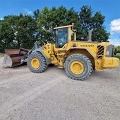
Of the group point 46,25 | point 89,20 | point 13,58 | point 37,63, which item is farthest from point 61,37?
point 89,20

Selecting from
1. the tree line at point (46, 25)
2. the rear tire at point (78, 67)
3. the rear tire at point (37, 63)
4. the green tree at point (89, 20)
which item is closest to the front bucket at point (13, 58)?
the rear tire at point (37, 63)

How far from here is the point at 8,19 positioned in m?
23.8

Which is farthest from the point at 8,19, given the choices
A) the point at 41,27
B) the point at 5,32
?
the point at 41,27

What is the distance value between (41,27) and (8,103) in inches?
708

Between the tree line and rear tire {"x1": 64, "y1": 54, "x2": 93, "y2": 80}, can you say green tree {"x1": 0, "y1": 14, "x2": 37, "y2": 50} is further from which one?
rear tire {"x1": 64, "y1": 54, "x2": 93, "y2": 80}

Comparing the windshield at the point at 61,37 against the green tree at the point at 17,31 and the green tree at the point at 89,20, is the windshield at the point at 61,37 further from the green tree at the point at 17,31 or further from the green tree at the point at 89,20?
the green tree at the point at 17,31

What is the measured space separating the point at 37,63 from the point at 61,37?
5.01 feet

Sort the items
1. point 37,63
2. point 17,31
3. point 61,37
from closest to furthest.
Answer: point 61,37, point 37,63, point 17,31

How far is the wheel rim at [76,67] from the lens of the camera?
5.80 meters

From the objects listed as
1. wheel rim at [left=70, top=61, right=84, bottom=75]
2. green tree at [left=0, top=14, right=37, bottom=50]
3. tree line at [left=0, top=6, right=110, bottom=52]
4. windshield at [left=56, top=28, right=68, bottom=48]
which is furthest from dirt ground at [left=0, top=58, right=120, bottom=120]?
green tree at [left=0, top=14, right=37, bottom=50]

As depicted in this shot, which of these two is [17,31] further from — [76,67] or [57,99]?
[57,99]

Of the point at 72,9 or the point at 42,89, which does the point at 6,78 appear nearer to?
the point at 42,89

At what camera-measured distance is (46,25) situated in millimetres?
20500

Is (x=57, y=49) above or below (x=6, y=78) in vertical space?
above
